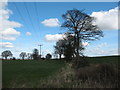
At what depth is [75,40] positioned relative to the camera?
1473 inches

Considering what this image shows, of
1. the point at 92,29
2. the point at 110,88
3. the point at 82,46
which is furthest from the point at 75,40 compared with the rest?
the point at 110,88

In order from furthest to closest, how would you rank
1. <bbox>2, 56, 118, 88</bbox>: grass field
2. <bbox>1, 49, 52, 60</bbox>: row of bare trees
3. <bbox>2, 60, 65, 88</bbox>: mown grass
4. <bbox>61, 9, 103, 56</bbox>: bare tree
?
<bbox>1, 49, 52, 60</bbox>: row of bare trees
<bbox>61, 9, 103, 56</bbox>: bare tree
<bbox>2, 60, 65, 88</bbox>: mown grass
<bbox>2, 56, 118, 88</bbox>: grass field

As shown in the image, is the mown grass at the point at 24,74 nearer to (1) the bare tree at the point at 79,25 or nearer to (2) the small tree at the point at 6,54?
(1) the bare tree at the point at 79,25

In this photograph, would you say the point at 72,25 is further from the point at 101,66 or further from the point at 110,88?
the point at 110,88

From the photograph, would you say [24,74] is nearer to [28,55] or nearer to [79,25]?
[79,25]

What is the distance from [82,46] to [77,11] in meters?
8.60

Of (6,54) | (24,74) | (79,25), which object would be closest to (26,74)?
(24,74)

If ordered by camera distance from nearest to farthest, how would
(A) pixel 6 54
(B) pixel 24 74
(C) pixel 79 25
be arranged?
(B) pixel 24 74 < (C) pixel 79 25 < (A) pixel 6 54

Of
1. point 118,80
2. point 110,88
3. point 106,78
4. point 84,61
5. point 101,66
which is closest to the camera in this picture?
point 110,88

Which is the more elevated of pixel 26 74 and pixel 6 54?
pixel 26 74

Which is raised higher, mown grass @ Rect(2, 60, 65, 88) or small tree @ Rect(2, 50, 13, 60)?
mown grass @ Rect(2, 60, 65, 88)

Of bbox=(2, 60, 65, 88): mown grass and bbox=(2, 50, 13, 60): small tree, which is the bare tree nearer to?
bbox=(2, 60, 65, 88): mown grass

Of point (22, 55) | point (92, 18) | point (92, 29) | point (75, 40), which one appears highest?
point (92, 18)

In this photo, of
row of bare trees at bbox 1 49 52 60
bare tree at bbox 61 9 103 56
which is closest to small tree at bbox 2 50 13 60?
row of bare trees at bbox 1 49 52 60
